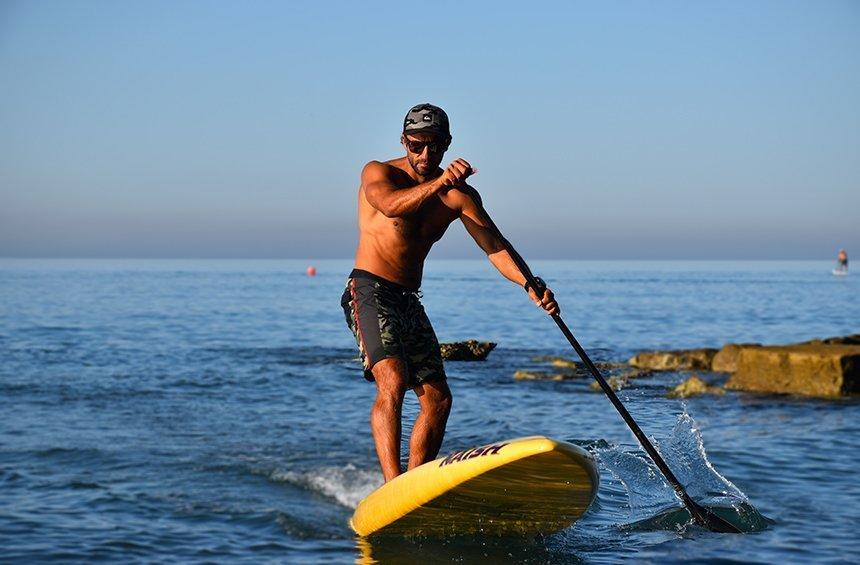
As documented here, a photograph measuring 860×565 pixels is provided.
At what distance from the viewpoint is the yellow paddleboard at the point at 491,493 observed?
276 inches

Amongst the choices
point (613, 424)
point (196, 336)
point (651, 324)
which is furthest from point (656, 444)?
point (651, 324)

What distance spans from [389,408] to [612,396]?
1700 millimetres

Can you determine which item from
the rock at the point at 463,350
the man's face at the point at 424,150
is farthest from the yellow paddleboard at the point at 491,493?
the rock at the point at 463,350

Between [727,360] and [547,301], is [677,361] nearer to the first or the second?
[727,360]

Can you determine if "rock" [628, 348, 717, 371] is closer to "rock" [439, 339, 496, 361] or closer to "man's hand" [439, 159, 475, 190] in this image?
"rock" [439, 339, 496, 361]

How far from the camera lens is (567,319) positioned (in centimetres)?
4388

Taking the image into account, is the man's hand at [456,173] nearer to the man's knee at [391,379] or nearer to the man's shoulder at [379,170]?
the man's shoulder at [379,170]

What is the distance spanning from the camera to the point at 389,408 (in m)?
7.65

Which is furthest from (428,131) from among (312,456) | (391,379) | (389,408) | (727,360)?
(727,360)

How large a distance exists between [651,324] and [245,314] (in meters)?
17.9

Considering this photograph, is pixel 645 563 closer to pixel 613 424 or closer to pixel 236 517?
pixel 236 517

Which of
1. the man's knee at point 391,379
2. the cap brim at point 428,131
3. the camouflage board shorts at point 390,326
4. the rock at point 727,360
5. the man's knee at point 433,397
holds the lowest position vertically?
the rock at point 727,360

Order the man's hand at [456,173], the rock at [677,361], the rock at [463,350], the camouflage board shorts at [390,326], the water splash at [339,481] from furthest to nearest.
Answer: the rock at [677,361] < the water splash at [339,481] < the rock at [463,350] < the camouflage board shorts at [390,326] < the man's hand at [456,173]

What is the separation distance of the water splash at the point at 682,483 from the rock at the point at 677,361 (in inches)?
524
